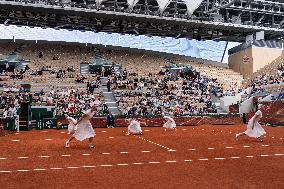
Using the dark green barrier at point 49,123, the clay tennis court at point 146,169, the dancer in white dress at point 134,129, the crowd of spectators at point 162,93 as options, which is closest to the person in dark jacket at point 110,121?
the crowd of spectators at point 162,93

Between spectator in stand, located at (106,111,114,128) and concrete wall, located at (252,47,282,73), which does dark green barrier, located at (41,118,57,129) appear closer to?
spectator in stand, located at (106,111,114,128)

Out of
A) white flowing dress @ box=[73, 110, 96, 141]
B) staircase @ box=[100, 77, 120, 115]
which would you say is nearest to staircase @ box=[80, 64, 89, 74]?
staircase @ box=[100, 77, 120, 115]

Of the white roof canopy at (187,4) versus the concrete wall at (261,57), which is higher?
the white roof canopy at (187,4)

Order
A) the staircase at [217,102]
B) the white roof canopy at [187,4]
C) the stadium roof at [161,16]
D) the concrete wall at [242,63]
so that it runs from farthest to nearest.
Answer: the concrete wall at [242,63] < the stadium roof at [161,16] < the white roof canopy at [187,4] < the staircase at [217,102]

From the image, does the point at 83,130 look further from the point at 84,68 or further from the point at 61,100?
the point at 84,68

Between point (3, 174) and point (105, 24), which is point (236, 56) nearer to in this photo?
point (105, 24)

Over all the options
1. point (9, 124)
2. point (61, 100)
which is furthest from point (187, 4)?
point (9, 124)

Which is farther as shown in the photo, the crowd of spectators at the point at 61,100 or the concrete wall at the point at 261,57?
the concrete wall at the point at 261,57

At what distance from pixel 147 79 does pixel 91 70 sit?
7676mm

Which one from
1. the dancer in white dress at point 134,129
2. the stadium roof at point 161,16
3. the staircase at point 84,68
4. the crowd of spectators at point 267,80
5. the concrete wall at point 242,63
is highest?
the stadium roof at point 161,16

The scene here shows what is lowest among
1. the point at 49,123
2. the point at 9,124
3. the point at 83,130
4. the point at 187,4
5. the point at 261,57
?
the point at 49,123

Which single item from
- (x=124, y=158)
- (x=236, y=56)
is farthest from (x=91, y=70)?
(x=124, y=158)

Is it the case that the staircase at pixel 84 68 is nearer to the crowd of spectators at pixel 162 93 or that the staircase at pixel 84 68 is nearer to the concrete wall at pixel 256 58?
the crowd of spectators at pixel 162 93

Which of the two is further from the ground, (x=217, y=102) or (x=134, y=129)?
(x=217, y=102)
